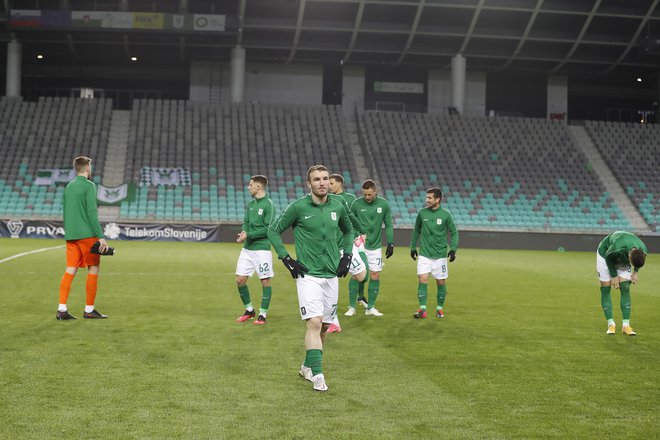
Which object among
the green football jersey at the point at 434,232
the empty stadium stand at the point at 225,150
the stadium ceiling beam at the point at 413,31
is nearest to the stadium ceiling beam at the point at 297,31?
the empty stadium stand at the point at 225,150

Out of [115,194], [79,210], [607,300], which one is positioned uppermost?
[115,194]

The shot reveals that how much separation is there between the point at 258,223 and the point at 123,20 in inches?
1228

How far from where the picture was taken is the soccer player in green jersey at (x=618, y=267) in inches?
384

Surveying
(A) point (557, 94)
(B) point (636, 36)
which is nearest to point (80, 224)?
(B) point (636, 36)

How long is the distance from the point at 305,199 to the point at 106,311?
17.8ft

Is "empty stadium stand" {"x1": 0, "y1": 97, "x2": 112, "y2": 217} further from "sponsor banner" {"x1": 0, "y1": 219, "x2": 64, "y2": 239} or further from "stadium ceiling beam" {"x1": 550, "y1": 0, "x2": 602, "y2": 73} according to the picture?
"stadium ceiling beam" {"x1": 550, "y1": 0, "x2": 602, "y2": 73}

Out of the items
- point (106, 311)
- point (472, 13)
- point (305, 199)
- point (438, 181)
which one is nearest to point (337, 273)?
point (305, 199)

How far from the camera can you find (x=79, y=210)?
10.3 m

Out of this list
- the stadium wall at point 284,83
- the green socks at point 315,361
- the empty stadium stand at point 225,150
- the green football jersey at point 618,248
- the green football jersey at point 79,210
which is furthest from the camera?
the stadium wall at point 284,83

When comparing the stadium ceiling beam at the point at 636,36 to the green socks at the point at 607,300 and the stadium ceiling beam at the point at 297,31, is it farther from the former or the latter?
the green socks at the point at 607,300

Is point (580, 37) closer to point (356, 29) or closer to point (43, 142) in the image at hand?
point (356, 29)

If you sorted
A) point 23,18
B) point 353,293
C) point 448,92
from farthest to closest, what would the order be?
point 448,92, point 23,18, point 353,293

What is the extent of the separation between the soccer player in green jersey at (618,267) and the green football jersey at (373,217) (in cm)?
327

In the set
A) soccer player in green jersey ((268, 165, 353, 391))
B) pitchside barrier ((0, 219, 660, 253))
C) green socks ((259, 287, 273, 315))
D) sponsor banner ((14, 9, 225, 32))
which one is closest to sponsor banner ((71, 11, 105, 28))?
sponsor banner ((14, 9, 225, 32))
